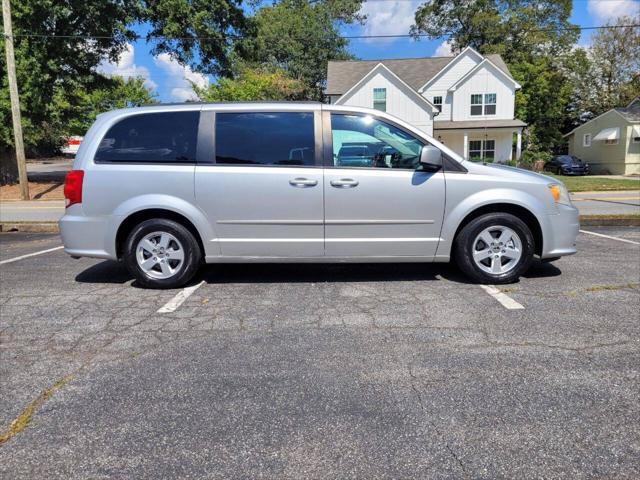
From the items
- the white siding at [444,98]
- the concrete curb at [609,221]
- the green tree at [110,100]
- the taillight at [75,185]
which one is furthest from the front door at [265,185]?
the white siding at [444,98]

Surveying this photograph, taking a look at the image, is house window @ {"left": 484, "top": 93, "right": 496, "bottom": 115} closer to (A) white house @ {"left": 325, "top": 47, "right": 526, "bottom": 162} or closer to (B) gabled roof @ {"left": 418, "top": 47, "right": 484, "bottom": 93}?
(A) white house @ {"left": 325, "top": 47, "right": 526, "bottom": 162}

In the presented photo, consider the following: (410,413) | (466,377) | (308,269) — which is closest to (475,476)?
(410,413)

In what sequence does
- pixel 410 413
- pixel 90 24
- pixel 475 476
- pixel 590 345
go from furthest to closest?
pixel 90 24 → pixel 590 345 → pixel 410 413 → pixel 475 476

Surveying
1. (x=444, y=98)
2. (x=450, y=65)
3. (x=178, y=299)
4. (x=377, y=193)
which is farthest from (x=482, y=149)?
(x=178, y=299)

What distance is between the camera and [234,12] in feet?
70.4

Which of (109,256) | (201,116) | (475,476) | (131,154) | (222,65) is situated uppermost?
(222,65)

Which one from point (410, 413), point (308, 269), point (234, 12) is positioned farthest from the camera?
point (234, 12)

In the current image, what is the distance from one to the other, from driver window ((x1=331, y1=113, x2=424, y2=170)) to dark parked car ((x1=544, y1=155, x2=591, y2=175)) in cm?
3128

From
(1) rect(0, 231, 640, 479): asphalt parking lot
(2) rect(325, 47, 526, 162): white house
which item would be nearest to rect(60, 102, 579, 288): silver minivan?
(1) rect(0, 231, 640, 479): asphalt parking lot

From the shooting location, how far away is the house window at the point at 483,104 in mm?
33562

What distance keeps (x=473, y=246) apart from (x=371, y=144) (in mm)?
1496

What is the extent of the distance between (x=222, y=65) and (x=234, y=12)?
2247 mm

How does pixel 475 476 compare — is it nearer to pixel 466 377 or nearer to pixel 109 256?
pixel 466 377

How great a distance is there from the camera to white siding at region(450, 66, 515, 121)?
33125 millimetres
